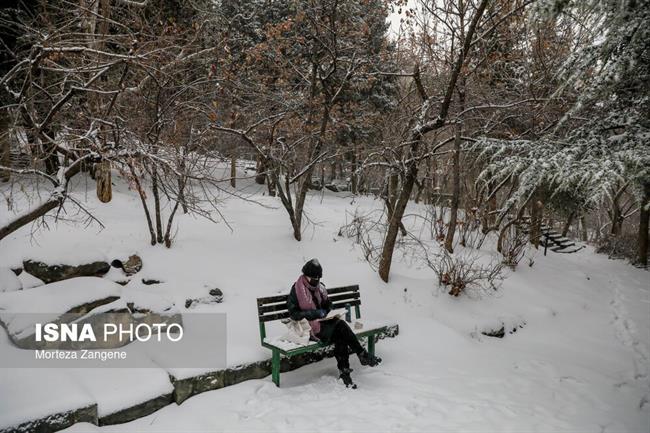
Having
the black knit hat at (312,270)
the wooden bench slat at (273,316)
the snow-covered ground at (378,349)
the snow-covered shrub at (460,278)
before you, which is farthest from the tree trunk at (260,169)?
the snow-covered shrub at (460,278)

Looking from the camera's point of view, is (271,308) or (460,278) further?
(460,278)

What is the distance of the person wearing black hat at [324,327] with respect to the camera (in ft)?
16.6

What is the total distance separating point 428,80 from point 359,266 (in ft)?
27.1

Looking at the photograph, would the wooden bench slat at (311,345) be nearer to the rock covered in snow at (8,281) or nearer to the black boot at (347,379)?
the black boot at (347,379)

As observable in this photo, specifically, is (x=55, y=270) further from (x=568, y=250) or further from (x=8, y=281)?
(x=568, y=250)

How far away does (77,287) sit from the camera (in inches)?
224

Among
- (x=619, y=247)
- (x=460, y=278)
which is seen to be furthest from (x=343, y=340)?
(x=619, y=247)

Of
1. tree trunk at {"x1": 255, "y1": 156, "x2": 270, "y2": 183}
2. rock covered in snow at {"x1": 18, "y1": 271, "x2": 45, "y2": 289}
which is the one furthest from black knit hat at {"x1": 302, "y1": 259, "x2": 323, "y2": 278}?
rock covered in snow at {"x1": 18, "y1": 271, "x2": 45, "y2": 289}

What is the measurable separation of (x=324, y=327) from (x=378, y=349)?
141 cm

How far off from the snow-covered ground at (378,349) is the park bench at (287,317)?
0.82 ft

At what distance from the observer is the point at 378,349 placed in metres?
6.18

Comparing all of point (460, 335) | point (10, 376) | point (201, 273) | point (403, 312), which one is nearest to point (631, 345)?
point (460, 335)

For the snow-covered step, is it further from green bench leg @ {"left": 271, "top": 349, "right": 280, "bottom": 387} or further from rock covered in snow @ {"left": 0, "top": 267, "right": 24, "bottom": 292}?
rock covered in snow @ {"left": 0, "top": 267, "right": 24, "bottom": 292}

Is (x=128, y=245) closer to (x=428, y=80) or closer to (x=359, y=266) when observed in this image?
(x=359, y=266)
